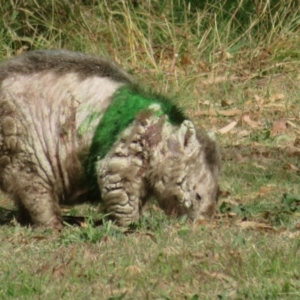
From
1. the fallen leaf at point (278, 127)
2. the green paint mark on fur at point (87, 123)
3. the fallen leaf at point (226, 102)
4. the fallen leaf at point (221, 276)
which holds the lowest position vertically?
the fallen leaf at point (226, 102)

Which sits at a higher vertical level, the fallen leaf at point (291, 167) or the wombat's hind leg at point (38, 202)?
the wombat's hind leg at point (38, 202)

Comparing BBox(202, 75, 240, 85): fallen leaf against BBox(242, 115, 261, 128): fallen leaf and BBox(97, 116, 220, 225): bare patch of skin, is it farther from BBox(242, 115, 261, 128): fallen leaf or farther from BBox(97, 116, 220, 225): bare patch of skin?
BBox(97, 116, 220, 225): bare patch of skin

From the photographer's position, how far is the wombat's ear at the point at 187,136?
7805mm

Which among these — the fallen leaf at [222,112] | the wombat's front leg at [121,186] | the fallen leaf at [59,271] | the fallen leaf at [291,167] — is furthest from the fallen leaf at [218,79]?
the fallen leaf at [59,271]

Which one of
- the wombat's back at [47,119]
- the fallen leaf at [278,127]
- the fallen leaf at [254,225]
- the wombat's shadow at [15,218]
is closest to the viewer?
the fallen leaf at [254,225]

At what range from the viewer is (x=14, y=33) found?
523 inches

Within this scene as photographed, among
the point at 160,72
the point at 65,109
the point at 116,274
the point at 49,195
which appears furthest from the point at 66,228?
the point at 160,72

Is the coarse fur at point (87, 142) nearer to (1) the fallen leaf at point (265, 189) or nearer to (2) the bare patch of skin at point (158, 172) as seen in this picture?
(2) the bare patch of skin at point (158, 172)

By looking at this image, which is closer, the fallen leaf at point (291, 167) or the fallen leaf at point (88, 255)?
the fallen leaf at point (88, 255)

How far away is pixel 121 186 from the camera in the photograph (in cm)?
766

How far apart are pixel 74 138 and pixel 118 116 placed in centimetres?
37

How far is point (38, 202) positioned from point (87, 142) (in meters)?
0.60

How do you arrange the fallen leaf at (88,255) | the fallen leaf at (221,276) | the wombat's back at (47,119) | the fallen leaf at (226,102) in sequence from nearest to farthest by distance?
1. the fallen leaf at (221,276)
2. the fallen leaf at (88,255)
3. the wombat's back at (47,119)
4. the fallen leaf at (226,102)

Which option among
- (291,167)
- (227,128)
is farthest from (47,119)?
(227,128)
